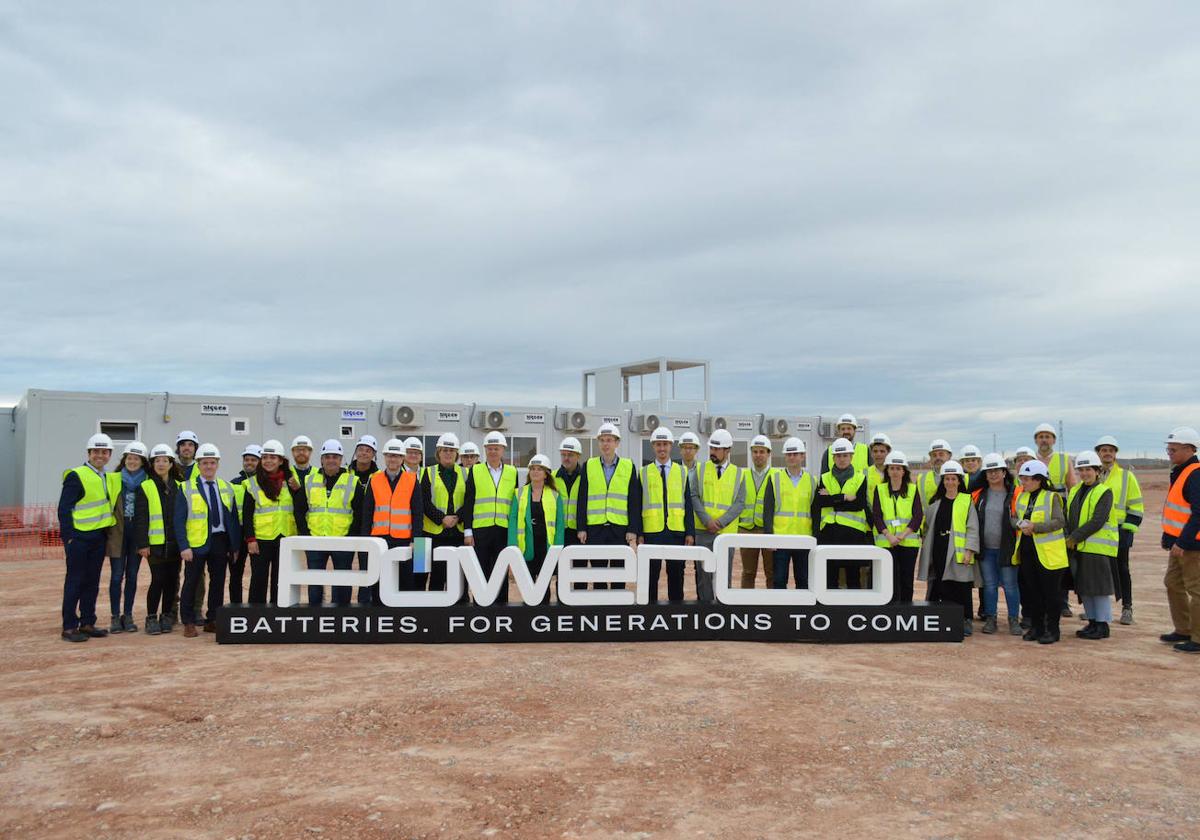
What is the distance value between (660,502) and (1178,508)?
509cm

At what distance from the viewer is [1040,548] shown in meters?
8.56

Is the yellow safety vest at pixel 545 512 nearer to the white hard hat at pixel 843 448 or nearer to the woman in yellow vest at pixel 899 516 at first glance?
the white hard hat at pixel 843 448

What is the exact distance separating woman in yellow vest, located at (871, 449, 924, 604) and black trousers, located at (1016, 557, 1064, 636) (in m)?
1.06

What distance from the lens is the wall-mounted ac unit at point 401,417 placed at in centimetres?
1934

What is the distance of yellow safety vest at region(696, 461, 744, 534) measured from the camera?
9.65 meters

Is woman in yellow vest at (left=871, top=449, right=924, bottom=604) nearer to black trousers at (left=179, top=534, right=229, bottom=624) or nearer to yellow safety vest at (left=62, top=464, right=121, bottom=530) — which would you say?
black trousers at (left=179, top=534, right=229, bottom=624)

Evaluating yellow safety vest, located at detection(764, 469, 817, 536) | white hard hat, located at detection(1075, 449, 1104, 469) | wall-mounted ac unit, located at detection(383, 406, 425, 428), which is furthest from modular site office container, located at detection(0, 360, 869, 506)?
white hard hat, located at detection(1075, 449, 1104, 469)

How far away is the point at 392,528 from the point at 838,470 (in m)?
4.82

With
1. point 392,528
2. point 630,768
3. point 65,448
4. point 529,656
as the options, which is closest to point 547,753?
point 630,768

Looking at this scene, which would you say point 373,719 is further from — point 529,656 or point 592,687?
point 529,656

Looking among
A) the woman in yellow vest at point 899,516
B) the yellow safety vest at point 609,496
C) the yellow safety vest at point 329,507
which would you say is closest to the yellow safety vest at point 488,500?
the yellow safety vest at point 609,496

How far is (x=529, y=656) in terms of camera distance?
25.6 feet

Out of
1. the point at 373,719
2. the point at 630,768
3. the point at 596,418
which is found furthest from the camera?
the point at 596,418

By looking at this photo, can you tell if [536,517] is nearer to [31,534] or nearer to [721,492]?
[721,492]
